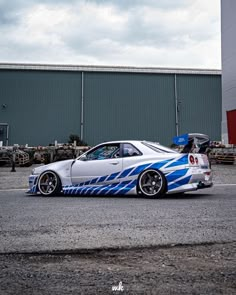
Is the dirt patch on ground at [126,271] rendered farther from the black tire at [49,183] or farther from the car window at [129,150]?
the black tire at [49,183]

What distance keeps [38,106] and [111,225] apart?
3923 centimetres

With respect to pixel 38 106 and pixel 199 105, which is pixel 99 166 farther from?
pixel 199 105

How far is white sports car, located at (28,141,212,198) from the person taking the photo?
959 cm

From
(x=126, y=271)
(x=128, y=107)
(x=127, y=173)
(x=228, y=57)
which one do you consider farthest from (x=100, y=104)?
(x=126, y=271)

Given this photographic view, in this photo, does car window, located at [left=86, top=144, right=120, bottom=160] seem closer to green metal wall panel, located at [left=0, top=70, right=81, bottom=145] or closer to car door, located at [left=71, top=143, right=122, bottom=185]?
car door, located at [left=71, top=143, right=122, bottom=185]

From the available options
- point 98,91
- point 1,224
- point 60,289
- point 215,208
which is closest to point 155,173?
point 215,208

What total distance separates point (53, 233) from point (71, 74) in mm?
40275

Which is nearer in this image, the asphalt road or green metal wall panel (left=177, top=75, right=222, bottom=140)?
the asphalt road

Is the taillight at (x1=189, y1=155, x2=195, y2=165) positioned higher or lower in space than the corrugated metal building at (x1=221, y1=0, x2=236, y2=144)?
lower

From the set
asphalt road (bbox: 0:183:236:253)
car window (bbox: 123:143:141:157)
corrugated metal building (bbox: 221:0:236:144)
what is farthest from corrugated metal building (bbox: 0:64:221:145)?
asphalt road (bbox: 0:183:236:253)

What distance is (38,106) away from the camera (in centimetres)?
4400

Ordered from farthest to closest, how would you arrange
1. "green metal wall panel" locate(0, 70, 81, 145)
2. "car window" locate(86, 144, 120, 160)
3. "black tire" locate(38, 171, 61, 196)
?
"green metal wall panel" locate(0, 70, 81, 145)
"black tire" locate(38, 171, 61, 196)
"car window" locate(86, 144, 120, 160)

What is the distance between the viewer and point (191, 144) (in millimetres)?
10234

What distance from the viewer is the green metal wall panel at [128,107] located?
44.4 meters
